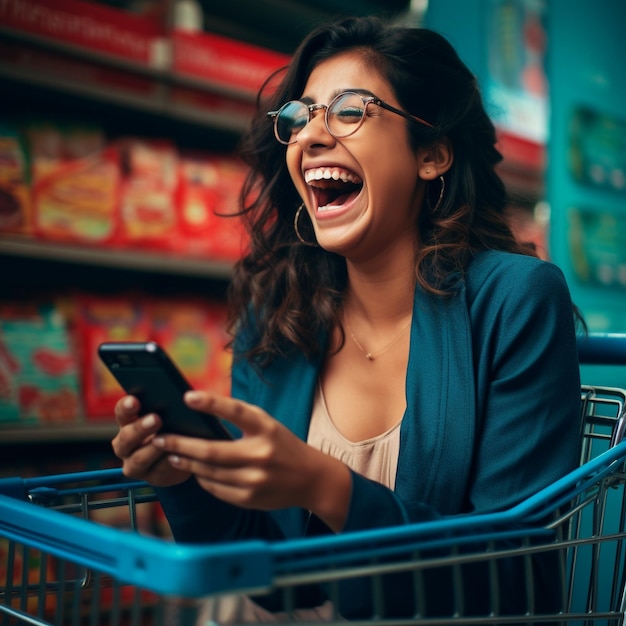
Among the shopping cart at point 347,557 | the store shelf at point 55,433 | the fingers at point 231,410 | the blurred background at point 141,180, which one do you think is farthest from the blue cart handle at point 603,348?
the store shelf at point 55,433

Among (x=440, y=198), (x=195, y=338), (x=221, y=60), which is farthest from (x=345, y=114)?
(x=195, y=338)

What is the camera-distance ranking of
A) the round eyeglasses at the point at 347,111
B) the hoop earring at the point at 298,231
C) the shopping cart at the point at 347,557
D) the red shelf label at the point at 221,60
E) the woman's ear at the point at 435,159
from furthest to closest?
the red shelf label at the point at 221,60, the hoop earring at the point at 298,231, the woman's ear at the point at 435,159, the round eyeglasses at the point at 347,111, the shopping cart at the point at 347,557

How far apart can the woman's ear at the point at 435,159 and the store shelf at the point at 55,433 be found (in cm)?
144

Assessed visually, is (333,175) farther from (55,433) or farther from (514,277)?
(55,433)

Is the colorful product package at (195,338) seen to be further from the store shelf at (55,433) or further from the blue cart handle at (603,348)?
the blue cart handle at (603,348)

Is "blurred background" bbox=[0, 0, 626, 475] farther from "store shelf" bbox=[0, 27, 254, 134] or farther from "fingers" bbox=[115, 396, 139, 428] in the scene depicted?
"fingers" bbox=[115, 396, 139, 428]

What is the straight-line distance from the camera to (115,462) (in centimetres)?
263

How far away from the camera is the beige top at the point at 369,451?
130 centimetres

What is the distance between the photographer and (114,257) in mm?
2447

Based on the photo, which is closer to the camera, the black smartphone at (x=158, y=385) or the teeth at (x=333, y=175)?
the black smartphone at (x=158, y=385)

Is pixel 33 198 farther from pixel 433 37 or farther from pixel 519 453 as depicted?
pixel 519 453

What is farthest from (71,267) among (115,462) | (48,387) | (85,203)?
(115,462)

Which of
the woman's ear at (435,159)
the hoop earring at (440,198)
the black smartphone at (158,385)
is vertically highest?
the woman's ear at (435,159)

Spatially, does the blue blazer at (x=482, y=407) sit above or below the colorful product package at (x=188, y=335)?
above
